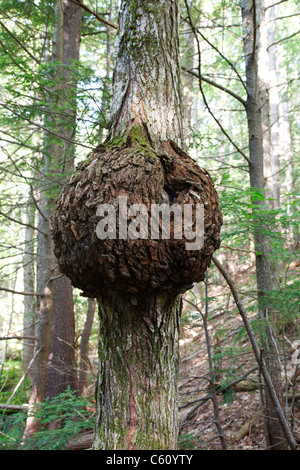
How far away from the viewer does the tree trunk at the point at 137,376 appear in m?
1.55

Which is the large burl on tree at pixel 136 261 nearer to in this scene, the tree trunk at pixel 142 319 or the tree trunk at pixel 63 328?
the tree trunk at pixel 142 319

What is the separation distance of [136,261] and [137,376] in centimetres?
58

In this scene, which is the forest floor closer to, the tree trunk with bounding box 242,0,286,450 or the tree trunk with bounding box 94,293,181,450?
the tree trunk with bounding box 242,0,286,450

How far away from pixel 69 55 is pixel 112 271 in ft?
22.9

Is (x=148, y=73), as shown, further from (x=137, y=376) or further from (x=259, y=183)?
(x=259, y=183)

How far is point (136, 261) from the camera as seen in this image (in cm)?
153

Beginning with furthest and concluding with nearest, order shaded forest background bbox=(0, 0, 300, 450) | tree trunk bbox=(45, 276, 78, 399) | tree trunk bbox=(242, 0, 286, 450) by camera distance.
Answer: tree trunk bbox=(45, 276, 78, 399), tree trunk bbox=(242, 0, 286, 450), shaded forest background bbox=(0, 0, 300, 450)

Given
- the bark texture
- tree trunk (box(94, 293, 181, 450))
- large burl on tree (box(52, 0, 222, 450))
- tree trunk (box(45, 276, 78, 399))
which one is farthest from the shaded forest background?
tree trunk (box(94, 293, 181, 450))

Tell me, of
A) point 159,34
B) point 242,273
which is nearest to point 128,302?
point 159,34

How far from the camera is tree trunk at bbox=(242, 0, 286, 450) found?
152 inches

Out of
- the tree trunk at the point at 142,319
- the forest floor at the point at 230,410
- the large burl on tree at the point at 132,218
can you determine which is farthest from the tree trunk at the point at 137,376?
the forest floor at the point at 230,410

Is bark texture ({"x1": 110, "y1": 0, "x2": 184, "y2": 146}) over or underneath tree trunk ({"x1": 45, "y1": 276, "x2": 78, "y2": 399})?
over

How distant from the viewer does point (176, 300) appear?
1816 millimetres

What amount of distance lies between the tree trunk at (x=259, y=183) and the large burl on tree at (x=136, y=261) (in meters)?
2.32
